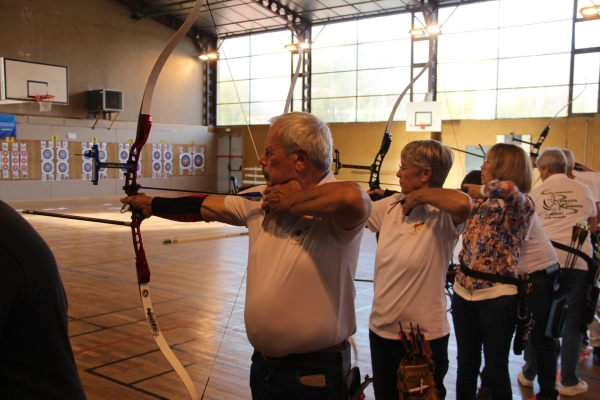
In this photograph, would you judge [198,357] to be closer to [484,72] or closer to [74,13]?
[484,72]

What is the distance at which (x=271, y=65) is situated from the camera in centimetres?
1587

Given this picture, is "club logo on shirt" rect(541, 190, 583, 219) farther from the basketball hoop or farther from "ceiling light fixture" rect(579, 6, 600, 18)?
the basketball hoop

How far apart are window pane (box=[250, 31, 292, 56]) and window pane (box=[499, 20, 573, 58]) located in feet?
19.7

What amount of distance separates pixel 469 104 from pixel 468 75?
68cm

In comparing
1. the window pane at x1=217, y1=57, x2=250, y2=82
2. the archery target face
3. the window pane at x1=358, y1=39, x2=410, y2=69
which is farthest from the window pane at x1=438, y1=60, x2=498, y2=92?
the archery target face

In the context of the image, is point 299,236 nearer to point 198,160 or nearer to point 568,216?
point 568,216

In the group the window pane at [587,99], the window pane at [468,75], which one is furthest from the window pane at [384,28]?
the window pane at [587,99]

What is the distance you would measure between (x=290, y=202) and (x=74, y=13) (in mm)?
14376

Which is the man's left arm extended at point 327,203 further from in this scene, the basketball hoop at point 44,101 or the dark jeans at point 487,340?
the basketball hoop at point 44,101

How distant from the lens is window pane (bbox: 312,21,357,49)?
1477 cm

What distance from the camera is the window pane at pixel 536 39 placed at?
11.9 metres

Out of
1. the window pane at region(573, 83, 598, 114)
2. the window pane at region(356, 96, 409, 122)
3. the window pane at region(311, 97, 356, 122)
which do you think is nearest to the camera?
the window pane at region(573, 83, 598, 114)

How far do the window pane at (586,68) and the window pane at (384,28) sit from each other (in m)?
4.03

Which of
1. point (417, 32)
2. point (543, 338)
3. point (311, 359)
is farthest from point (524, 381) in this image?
point (417, 32)
